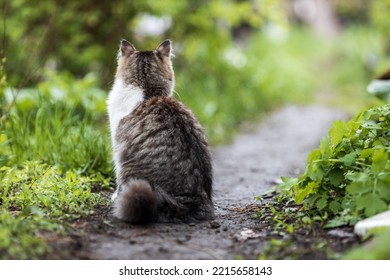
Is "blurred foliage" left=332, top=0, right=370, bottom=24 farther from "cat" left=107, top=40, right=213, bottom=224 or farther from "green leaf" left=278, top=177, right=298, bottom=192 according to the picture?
"green leaf" left=278, top=177, right=298, bottom=192

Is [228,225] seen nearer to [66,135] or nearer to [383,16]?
[66,135]

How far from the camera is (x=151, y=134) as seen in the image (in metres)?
3.82

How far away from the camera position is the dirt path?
10.3ft

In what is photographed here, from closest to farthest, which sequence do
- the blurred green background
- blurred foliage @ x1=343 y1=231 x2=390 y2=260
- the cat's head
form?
blurred foliage @ x1=343 y1=231 x2=390 y2=260, the blurred green background, the cat's head

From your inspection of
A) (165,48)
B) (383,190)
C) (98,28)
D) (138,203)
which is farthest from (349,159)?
(98,28)

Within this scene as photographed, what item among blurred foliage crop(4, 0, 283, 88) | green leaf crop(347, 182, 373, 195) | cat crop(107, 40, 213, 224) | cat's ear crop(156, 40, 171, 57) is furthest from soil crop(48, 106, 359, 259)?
blurred foliage crop(4, 0, 283, 88)

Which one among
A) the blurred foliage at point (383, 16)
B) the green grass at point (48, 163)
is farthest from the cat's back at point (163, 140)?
the blurred foliage at point (383, 16)

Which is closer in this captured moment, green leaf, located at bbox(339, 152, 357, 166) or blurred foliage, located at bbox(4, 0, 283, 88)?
green leaf, located at bbox(339, 152, 357, 166)

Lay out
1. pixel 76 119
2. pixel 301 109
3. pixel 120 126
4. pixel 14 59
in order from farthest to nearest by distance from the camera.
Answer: pixel 301 109, pixel 14 59, pixel 76 119, pixel 120 126

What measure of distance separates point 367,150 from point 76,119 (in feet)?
9.95

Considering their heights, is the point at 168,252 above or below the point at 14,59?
below

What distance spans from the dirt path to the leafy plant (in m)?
0.41
